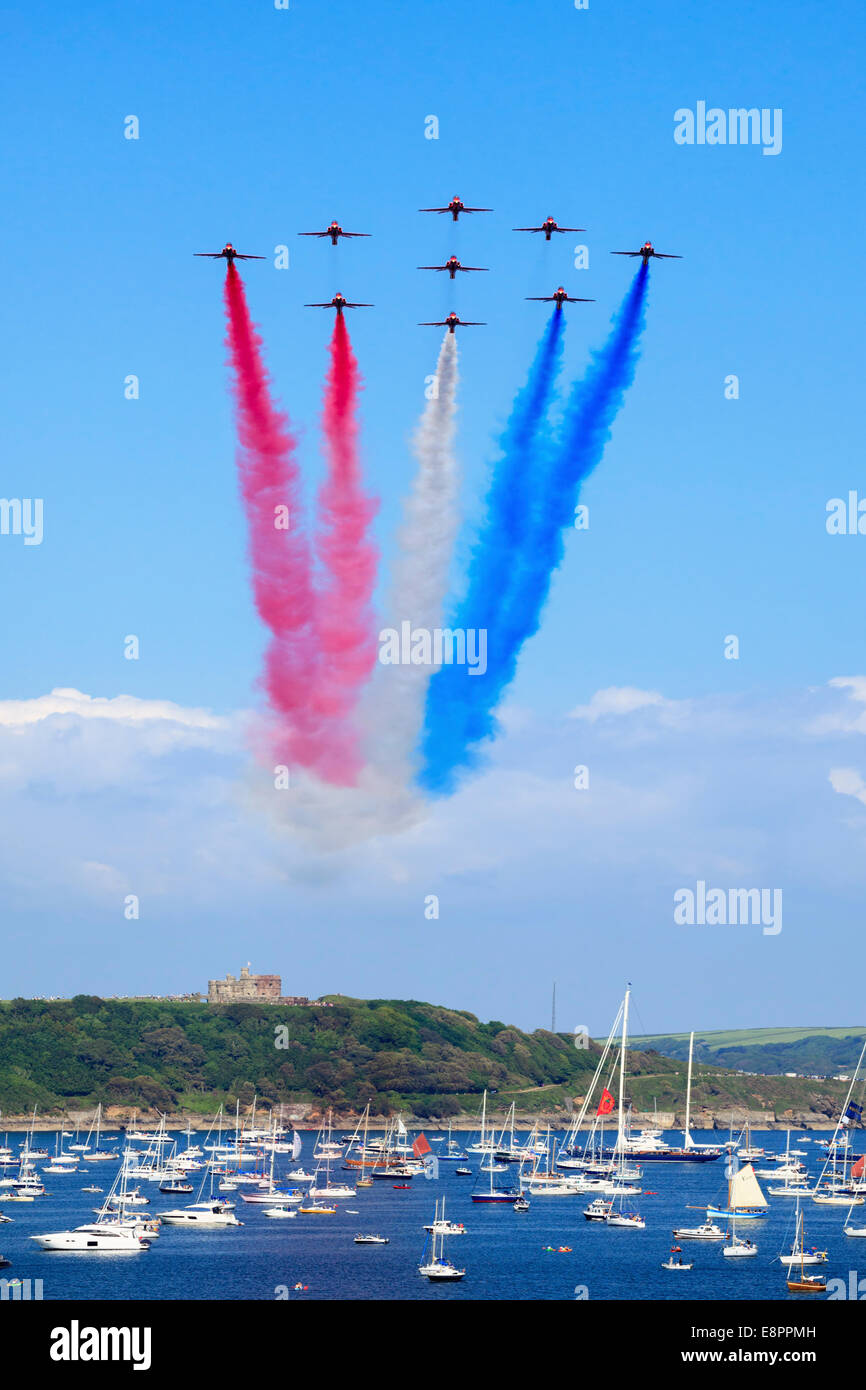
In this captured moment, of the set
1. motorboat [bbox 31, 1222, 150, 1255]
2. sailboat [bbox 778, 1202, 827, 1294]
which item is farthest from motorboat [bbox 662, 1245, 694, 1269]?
motorboat [bbox 31, 1222, 150, 1255]

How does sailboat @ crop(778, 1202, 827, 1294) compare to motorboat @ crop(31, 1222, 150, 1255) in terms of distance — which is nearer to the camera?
sailboat @ crop(778, 1202, 827, 1294)

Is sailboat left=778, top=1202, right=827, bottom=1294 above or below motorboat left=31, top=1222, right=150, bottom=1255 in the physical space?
above

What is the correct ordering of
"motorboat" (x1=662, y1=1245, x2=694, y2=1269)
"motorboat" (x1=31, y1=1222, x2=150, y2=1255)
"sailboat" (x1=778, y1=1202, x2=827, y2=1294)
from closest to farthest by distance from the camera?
"sailboat" (x1=778, y1=1202, x2=827, y2=1294) → "motorboat" (x1=662, y1=1245, x2=694, y2=1269) → "motorboat" (x1=31, y1=1222, x2=150, y2=1255)

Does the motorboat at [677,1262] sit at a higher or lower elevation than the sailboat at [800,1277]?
lower

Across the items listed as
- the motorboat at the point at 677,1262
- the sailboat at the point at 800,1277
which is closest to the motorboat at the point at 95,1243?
the motorboat at the point at 677,1262

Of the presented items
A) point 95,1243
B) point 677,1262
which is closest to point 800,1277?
point 677,1262

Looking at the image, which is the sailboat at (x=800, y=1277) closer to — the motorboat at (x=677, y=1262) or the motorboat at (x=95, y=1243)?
the motorboat at (x=677, y=1262)

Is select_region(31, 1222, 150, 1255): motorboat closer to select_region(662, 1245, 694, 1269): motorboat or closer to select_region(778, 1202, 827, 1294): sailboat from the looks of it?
select_region(662, 1245, 694, 1269): motorboat

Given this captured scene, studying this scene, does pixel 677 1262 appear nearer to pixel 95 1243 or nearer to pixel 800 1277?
pixel 800 1277
